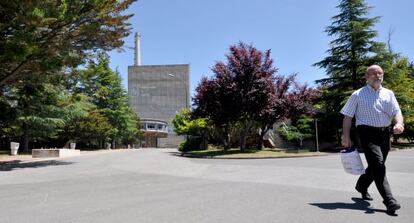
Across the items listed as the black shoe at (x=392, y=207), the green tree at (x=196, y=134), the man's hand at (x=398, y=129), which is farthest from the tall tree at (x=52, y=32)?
the green tree at (x=196, y=134)

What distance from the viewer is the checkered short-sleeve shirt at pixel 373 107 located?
21.0ft

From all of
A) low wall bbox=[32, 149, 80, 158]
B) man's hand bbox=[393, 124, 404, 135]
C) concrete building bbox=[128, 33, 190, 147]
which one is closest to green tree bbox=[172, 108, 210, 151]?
low wall bbox=[32, 149, 80, 158]

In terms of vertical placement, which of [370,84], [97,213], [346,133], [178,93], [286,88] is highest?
[178,93]

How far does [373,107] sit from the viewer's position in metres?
6.44

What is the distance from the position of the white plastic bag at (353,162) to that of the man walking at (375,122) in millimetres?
152

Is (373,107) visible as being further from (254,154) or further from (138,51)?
(138,51)

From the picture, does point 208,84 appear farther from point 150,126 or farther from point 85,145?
point 150,126

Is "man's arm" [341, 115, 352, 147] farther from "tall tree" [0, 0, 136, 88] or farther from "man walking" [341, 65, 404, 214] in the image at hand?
"tall tree" [0, 0, 136, 88]

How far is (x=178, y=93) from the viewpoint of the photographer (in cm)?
11044

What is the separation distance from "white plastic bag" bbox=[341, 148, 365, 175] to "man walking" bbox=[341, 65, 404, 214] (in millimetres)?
152

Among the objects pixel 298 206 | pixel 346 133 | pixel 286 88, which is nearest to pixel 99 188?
pixel 298 206

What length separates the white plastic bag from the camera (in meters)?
6.69

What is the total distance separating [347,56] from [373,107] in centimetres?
2994

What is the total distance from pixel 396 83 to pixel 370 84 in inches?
1228
